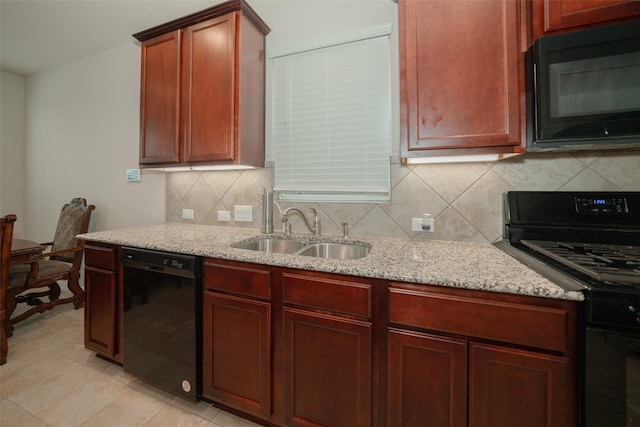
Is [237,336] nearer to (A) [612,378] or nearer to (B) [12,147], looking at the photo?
(A) [612,378]

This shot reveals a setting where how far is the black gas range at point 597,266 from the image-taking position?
0.74m

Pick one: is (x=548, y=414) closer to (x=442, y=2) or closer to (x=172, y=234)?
(x=442, y=2)

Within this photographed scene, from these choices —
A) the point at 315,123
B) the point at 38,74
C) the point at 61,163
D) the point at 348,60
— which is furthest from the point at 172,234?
the point at 38,74

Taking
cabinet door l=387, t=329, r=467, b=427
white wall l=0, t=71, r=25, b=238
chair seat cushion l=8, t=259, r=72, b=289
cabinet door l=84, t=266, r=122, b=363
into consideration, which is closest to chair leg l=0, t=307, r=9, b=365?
A: chair seat cushion l=8, t=259, r=72, b=289

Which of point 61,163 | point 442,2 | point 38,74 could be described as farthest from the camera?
point 38,74

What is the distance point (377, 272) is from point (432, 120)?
2.67 feet

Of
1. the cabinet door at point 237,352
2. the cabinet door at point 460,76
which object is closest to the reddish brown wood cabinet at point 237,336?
the cabinet door at point 237,352

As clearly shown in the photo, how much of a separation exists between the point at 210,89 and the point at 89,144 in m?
2.13

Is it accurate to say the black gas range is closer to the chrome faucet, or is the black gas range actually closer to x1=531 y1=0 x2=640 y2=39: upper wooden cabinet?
x1=531 y1=0 x2=640 y2=39: upper wooden cabinet

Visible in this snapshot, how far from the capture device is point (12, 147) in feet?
11.0

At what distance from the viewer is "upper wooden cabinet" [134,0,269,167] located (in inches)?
69.4

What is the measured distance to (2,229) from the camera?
1759mm

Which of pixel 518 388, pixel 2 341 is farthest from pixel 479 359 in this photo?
pixel 2 341

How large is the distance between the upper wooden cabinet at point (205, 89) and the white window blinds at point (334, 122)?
216 millimetres
